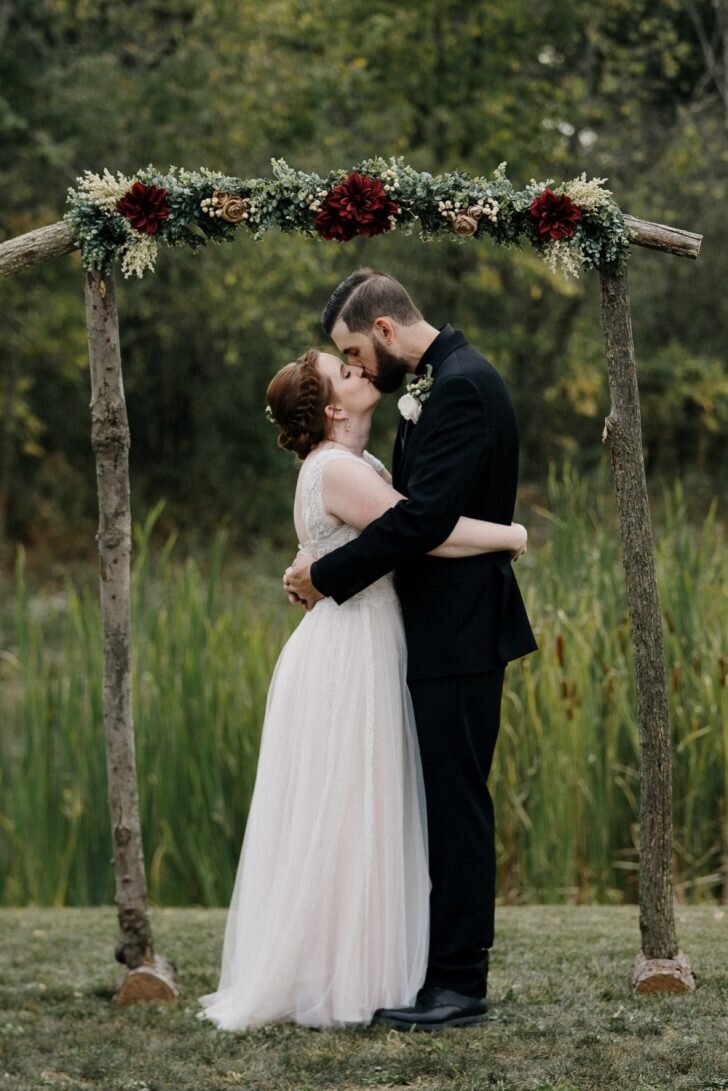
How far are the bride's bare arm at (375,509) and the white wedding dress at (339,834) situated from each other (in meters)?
0.04

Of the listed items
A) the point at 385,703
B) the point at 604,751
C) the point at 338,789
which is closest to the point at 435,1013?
the point at 338,789

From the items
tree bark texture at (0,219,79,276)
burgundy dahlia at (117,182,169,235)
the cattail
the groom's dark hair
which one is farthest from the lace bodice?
the cattail

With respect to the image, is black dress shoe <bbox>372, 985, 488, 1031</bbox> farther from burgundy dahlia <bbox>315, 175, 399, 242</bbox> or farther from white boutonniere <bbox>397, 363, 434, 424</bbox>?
burgundy dahlia <bbox>315, 175, 399, 242</bbox>

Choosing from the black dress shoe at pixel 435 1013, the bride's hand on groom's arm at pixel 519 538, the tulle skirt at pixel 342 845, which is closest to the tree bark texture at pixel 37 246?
the tulle skirt at pixel 342 845

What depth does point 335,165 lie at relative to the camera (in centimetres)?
1079

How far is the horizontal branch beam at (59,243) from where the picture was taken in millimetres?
3906

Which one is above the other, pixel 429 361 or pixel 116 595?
pixel 429 361

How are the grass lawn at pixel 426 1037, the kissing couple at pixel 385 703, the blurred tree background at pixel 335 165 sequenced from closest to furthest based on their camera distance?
the grass lawn at pixel 426 1037, the kissing couple at pixel 385 703, the blurred tree background at pixel 335 165

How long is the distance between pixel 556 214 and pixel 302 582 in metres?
1.15

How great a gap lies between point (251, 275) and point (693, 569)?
650 cm

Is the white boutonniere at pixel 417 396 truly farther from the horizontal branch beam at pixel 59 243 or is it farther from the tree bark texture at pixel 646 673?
the horizontal branch beam at pixel 59 243

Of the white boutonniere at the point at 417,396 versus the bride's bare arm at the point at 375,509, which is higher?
the white boutonniere at the point at 417,396

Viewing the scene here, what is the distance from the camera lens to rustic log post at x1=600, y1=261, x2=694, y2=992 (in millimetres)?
3896

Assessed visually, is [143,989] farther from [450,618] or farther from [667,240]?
[667,240]
